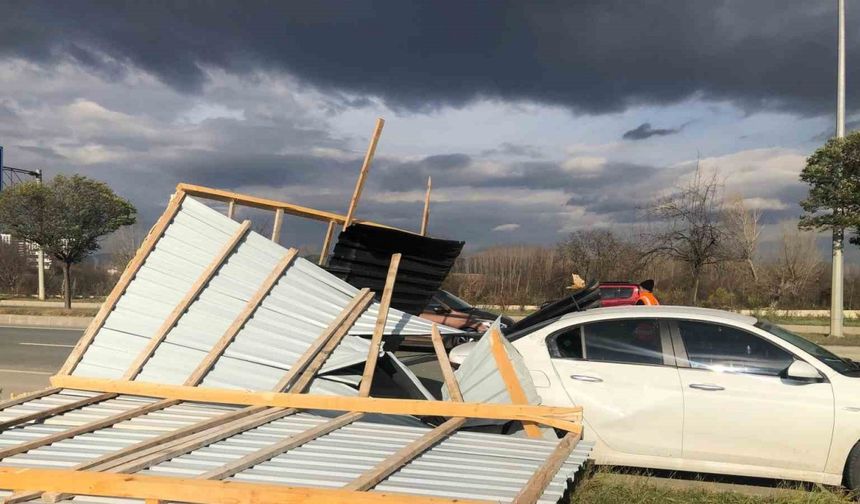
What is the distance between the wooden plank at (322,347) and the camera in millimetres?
4996

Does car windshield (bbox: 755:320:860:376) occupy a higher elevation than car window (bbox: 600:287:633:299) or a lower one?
higher

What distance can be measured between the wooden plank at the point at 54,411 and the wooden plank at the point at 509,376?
9.87 feet

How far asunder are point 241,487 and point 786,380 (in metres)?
4.14

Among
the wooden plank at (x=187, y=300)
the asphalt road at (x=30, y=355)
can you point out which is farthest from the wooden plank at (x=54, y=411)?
the asphalt road at (x=30, y=355)

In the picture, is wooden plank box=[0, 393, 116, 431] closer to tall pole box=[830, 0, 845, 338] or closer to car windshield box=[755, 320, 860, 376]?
car windshield box=[755, 320, 860, 376]

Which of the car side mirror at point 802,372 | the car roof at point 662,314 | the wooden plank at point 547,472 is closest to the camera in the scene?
the wooden plank at point 547,472

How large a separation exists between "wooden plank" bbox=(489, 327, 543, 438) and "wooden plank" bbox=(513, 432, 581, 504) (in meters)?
0.28

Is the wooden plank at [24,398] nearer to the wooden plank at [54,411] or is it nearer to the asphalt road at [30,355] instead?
the wooden plank at [54,411]

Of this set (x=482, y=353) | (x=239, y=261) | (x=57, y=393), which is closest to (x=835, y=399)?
(x=482, y=353)

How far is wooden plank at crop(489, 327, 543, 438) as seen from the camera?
456 centimetres

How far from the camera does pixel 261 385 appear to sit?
5.12 metres

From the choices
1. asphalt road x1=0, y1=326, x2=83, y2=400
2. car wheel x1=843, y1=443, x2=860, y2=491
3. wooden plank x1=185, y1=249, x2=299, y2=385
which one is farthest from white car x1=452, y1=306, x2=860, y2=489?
asphalt road x1=0, y1=326, x2=83, y2=400

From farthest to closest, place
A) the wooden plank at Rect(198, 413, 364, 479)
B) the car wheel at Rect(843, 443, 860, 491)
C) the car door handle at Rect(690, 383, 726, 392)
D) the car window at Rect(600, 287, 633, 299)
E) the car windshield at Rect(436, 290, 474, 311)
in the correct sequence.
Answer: the car window at Rect(600, 287, 633, 299) → the car windshield at Rect(436, 290, 474, 311) → the car door handle at Rect(690, 383, 726, 392) → the car wheel at Rect(843, 443, 860, 491) → the wooden plank at Rect(198, 413, 364, 479)

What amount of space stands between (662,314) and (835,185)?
49.8 feet
